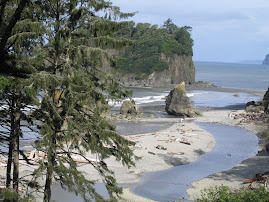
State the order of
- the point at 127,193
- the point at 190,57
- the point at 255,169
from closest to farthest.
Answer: the point at 127,193 → the point at 255,169 → the point at 190,57

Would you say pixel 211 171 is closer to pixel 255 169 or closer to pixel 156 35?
pixel 255 169

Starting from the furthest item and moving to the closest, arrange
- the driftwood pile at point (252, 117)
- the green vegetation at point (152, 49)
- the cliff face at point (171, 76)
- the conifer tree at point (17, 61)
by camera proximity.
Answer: the green vegetation at point (152, 49) → the cliff face at point (171, 76) → the driftwood pile at point (252, 117) → the conifer tree at point (17, 61)

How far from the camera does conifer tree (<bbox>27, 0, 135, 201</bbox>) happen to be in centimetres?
1133

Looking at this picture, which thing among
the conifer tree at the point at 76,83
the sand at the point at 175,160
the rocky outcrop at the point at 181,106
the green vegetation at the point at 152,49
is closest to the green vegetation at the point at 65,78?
the conifer tree at the point at 76,83

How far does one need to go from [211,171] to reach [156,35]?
127 m

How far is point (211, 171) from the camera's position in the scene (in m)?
24.7

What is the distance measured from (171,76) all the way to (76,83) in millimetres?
120202

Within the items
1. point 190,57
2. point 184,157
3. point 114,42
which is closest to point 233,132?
point 184,157

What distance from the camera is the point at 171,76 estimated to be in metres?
131

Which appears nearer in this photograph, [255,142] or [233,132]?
[255,142]

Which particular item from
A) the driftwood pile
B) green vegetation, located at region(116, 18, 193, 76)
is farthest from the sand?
green vegetation, located at region(116, 18, 193, 76)

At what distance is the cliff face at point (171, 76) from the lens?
128500 mm

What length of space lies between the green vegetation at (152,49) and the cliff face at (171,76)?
179 cm

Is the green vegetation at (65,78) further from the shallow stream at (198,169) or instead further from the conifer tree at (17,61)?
the shallow stream at (198,169)
